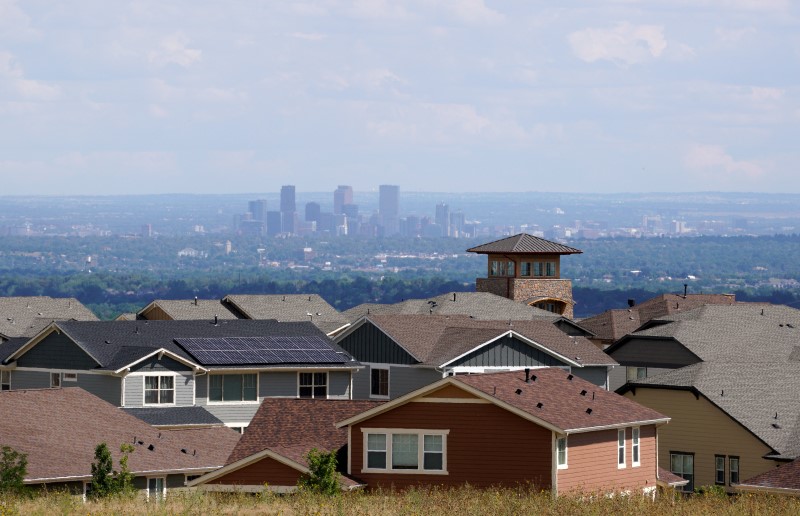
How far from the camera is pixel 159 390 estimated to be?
67250mm

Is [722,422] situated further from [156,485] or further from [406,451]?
[156,485]

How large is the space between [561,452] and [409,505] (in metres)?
7.89

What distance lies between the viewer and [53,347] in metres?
70.6

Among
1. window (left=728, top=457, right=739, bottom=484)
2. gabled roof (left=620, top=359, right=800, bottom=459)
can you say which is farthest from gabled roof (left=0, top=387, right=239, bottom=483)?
window (left=728, top=457, right=739, bottom=484)

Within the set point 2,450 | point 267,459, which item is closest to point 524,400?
point 267,459

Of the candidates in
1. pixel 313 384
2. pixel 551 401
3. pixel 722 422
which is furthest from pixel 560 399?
pixel 313 384

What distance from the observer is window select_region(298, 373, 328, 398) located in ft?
231

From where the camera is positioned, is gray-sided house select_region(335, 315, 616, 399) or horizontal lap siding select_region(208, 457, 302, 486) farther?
gray-sided house select_region(335, 315, 616, 399)

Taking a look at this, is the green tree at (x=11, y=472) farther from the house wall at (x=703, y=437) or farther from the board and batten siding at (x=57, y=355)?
the house wall at (x=703, y=437)

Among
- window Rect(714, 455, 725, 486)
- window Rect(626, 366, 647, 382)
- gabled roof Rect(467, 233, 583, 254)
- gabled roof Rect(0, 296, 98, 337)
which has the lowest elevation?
window Rect(714, 455, 725, 486)

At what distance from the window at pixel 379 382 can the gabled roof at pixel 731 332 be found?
11.0 meters

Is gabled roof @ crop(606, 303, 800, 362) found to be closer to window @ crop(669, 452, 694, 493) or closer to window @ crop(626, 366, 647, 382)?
window @ crop(626, 366, 647, 382)

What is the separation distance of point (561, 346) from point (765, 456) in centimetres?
1658

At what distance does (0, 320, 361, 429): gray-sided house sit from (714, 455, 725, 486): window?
15.5 meters
